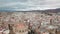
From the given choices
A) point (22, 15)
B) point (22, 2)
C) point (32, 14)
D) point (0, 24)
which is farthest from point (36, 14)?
point (0, 24)

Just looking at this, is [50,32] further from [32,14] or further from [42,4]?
[42,4]

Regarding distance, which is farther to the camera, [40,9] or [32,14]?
[40,9]

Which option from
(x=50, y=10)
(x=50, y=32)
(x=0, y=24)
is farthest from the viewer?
(x=50, y=10)

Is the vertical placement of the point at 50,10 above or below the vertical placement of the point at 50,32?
above

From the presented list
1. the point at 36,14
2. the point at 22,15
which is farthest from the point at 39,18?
the point at 22,15

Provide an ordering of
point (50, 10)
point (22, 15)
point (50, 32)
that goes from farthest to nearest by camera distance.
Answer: point (50, 10), point (22, 15), point (50, 32)

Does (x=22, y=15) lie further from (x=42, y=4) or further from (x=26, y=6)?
(x=42, y=4)
